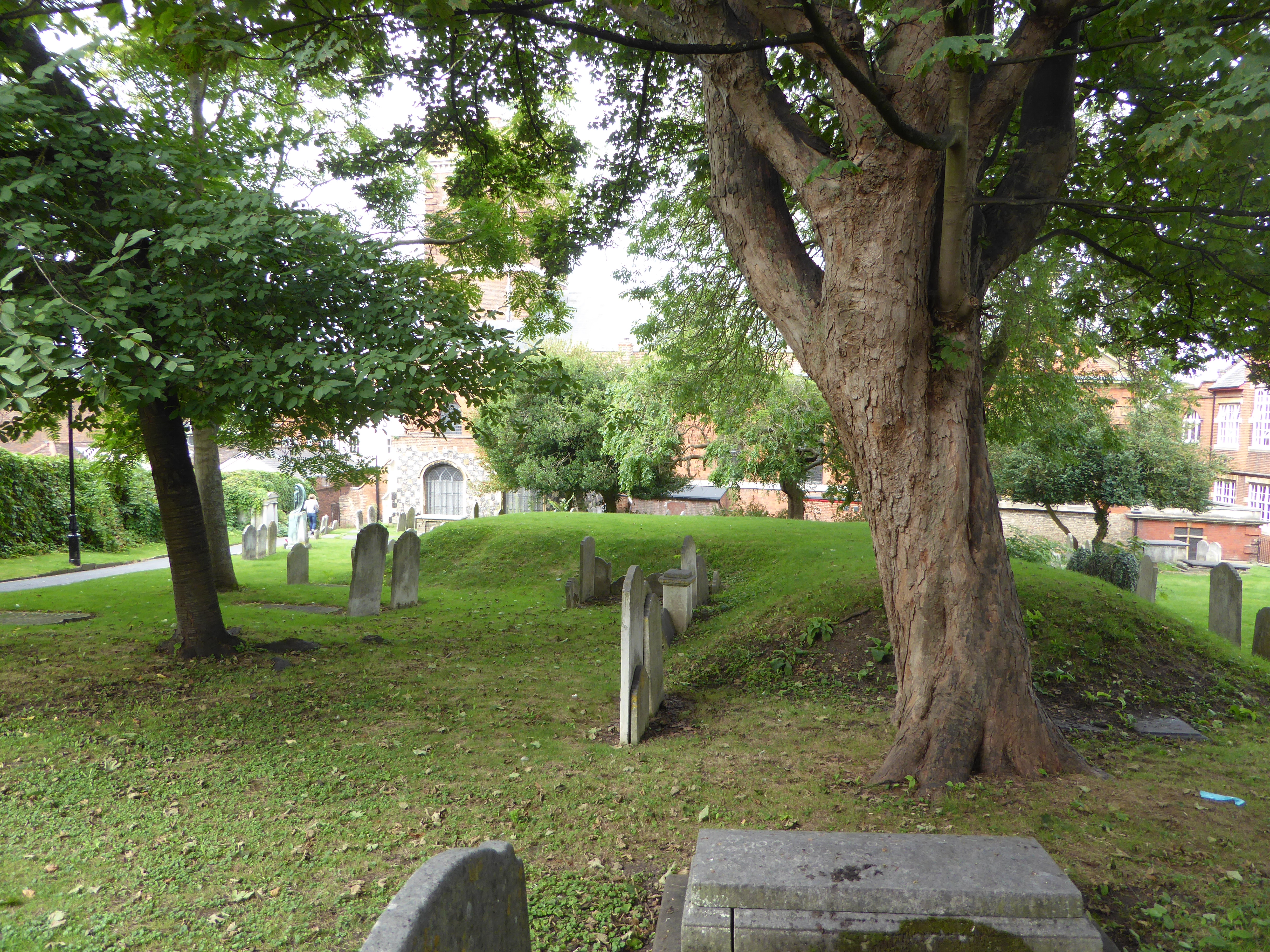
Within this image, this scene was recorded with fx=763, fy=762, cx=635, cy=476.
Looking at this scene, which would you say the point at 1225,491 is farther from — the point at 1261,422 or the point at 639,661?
the point at 639,661

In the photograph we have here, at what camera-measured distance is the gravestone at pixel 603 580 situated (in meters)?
13.4

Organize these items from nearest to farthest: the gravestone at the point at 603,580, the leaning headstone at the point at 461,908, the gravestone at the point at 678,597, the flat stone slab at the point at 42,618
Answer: the leaning headstone at the point at 461,908 → the flat stone slab at the point at 42,618 → the gravestone at the point at 678,597 → the gravestone at the point at 603,580

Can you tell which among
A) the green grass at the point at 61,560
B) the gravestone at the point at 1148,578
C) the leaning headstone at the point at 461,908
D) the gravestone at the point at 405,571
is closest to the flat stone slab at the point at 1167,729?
the gravestone at the point at 1148,578

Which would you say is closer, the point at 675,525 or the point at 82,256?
the point at 82,256

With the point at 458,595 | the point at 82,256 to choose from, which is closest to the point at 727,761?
the point at 82,256

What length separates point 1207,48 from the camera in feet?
15.4

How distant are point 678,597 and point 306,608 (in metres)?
6.07

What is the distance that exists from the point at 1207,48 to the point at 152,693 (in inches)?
380

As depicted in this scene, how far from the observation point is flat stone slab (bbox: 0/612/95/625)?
10.2 meters

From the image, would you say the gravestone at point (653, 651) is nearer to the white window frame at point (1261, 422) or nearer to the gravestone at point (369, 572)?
the gravestone at point (369, 572)

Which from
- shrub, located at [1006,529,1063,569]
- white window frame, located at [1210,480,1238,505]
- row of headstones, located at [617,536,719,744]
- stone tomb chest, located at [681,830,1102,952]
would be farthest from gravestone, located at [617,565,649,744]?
white window frame, located at [1210,480,1238,505]

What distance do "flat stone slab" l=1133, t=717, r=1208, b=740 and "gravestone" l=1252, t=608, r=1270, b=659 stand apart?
12.6ft

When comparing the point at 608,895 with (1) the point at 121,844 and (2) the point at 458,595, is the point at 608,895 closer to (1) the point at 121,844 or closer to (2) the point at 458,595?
(1) the point at 121,844

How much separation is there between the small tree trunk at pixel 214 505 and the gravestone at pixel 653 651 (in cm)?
874
